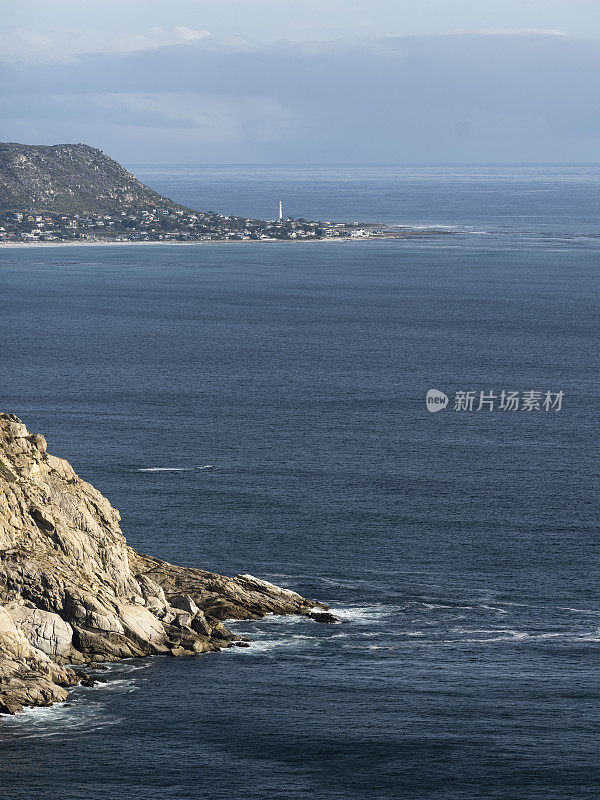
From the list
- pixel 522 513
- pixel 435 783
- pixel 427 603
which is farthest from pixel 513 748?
pixel 522 513

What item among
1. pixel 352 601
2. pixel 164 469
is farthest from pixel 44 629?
pixel 164 469

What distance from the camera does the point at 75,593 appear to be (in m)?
86.8

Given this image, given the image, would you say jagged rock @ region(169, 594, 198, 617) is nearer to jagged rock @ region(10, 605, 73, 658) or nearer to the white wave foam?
jagged rock @ region(10, 605, 73, 658)

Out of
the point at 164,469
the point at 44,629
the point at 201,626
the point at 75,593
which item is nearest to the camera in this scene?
the point at 44,629

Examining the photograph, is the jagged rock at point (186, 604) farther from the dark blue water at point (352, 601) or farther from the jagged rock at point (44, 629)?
the jagged rock at point (44, 629)

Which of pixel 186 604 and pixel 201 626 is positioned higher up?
pixel 186 604

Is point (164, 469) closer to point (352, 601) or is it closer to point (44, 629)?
point (352, 601)

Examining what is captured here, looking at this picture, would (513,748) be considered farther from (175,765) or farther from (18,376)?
(18,376)

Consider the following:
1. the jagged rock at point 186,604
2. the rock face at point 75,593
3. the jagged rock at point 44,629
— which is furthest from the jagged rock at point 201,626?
the jagged rock at point 44,629

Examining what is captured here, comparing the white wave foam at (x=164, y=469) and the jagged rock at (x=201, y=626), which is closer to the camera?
the jagged rock at (x=201, y=626)

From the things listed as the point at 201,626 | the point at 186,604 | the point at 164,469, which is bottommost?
the point at 201,626

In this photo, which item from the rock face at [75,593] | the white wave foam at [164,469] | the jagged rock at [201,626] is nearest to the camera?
the rock face at [75,593]

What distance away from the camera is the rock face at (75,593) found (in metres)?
81.9

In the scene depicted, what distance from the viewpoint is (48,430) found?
516 ft
